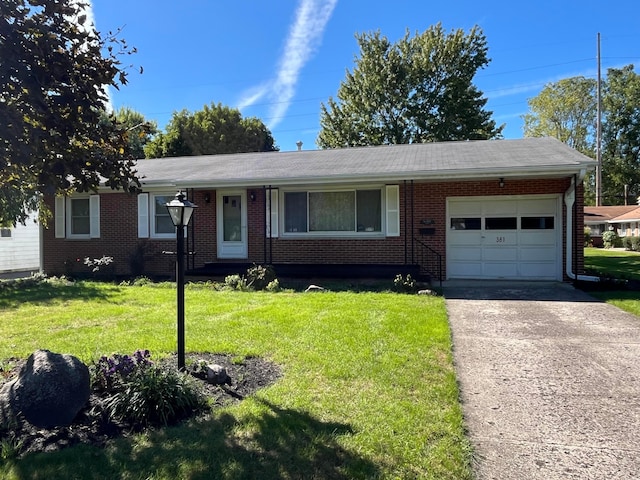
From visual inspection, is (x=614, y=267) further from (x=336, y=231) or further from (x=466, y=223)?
(x=336, y=231)

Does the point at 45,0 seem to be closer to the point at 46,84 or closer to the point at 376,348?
the point at 46,84

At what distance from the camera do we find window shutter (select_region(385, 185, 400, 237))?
11578 mm

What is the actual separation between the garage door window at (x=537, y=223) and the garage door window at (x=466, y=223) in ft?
3.42

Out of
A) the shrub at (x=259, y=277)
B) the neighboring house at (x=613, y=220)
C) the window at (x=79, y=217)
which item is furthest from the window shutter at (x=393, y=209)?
the neighboring house at (x=613, y=220)

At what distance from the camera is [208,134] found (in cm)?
3456

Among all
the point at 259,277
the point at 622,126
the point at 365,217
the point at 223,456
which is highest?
A: the point at 622,126

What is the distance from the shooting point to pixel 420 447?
3.05m

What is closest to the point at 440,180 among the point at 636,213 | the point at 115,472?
the point at 115,472

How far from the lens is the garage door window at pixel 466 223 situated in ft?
37.9

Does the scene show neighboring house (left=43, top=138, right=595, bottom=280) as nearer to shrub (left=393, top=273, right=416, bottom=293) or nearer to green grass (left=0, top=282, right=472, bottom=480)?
shrub (left=393, top=273, right=416, bottom=293)

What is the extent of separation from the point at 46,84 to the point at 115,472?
277 centimetres

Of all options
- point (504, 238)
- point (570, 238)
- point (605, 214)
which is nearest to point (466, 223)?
point (504, 238)

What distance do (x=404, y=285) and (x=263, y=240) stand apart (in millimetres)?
4456

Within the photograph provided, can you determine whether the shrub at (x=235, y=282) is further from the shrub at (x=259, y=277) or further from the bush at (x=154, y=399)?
the bush at (x=154, y=399)
